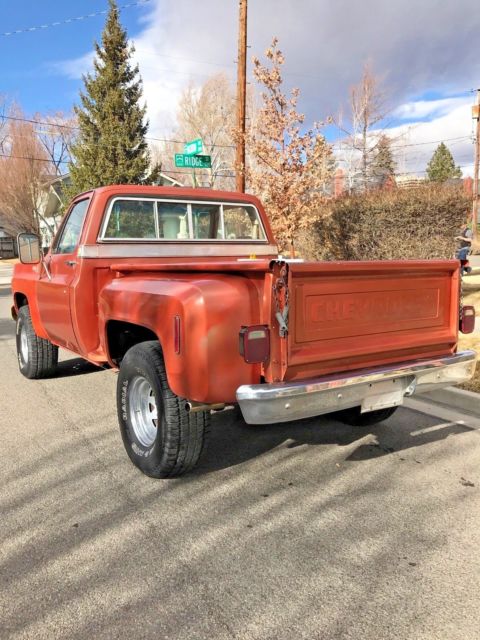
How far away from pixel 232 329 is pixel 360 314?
0.87 meters

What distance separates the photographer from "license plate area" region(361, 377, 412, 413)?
3162 mm

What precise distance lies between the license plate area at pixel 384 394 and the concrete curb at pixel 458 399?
1.69 m

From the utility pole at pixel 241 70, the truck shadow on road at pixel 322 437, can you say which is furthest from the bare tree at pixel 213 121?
the truck shadow on road at pixel 322 437

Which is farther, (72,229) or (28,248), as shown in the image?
(28,248)

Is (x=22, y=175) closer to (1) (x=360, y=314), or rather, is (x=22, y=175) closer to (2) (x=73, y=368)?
(2) (x=73, y=368)

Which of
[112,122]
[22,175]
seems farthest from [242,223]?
[22,175]

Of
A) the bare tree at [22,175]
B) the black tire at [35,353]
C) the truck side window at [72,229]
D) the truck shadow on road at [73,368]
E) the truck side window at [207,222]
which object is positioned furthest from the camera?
the bare tree at [22,175]

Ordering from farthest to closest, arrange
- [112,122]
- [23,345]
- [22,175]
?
1. [22,175]
2. [112,122]
3. [23,345]

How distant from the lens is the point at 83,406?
5.11 m

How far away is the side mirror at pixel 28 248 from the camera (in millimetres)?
5223

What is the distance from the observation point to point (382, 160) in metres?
31.7

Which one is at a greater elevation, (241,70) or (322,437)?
(241,70)

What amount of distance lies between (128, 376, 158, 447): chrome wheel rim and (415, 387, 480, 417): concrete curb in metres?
2.65

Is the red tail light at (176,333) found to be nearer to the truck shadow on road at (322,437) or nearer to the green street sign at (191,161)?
the truck shadow on road at (322,437)
